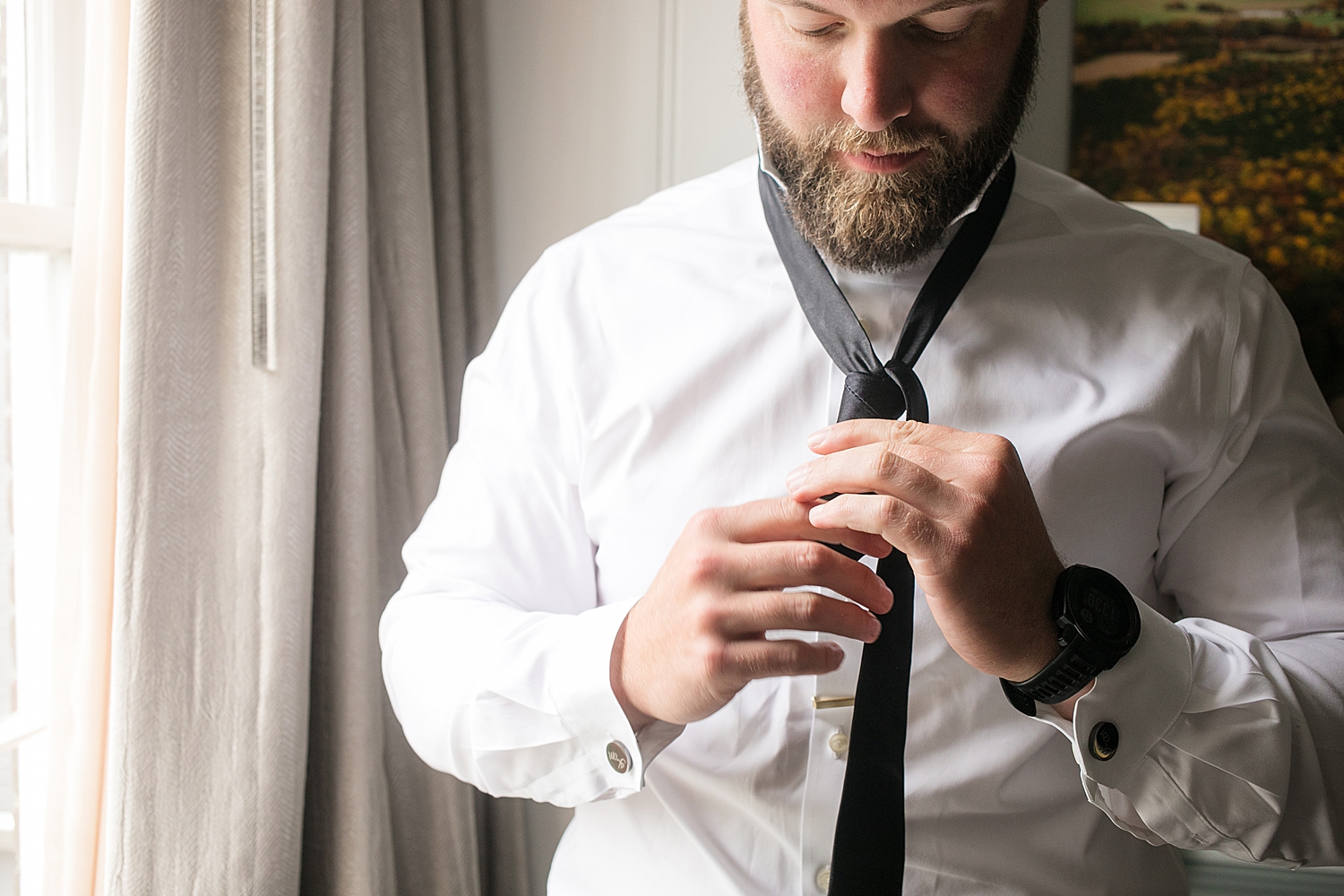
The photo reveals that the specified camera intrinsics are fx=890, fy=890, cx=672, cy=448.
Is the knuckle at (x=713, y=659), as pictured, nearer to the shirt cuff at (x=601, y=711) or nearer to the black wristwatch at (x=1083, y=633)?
the shirt cuff at (x=601, y=711)

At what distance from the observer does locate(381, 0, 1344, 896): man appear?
2.47ft

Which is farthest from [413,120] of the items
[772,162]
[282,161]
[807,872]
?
[807,872]

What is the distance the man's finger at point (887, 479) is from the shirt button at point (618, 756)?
13.0 inches

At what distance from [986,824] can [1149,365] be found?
1.73 feet

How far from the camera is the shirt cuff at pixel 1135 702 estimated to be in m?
0.79

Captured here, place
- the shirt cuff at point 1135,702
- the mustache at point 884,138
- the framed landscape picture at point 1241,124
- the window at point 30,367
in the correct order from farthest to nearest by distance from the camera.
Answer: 1. the framed landscape picture at point 1241,124
2. the window at point 30,367
3. the mustache at point 884,138
4. the shirt cuff at point 1135,702

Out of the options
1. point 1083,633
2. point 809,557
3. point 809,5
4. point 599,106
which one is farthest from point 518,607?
point 599,106

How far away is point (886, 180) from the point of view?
94 cm

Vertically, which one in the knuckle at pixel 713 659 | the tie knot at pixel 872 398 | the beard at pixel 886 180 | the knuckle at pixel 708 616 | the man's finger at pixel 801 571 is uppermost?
the beard at pixel 886 180

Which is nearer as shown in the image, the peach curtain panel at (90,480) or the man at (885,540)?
the man at (885,540)

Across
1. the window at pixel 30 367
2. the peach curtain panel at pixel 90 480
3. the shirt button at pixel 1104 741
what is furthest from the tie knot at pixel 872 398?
the window at pixel 30 367

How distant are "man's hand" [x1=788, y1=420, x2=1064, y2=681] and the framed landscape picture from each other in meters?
1.24

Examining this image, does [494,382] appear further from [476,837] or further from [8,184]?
[476,837]

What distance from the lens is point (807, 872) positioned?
914mm
